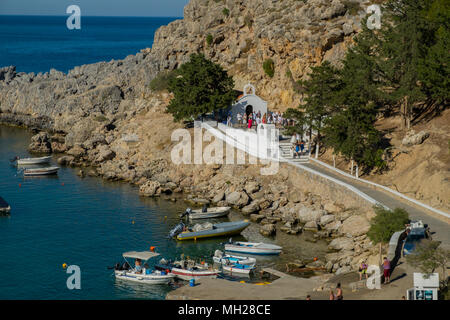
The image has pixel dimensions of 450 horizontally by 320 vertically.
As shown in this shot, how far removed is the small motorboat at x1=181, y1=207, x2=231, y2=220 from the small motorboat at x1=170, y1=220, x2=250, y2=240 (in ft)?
11.0

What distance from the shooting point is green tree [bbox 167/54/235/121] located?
80062 mm

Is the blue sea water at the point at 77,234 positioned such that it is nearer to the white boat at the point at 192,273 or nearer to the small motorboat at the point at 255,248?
the white boat at the point at 192,273

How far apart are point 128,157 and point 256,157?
19.7 m

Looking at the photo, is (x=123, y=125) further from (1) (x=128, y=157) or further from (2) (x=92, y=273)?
(2) (x=92, y=273)

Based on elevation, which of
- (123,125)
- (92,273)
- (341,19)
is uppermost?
(341,19)

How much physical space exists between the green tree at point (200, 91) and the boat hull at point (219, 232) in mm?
23713

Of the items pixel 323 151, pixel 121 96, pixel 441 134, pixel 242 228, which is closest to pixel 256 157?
pixel 323 151

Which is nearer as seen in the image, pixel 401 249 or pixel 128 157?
pixel 401 249

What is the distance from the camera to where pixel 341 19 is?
279 ft

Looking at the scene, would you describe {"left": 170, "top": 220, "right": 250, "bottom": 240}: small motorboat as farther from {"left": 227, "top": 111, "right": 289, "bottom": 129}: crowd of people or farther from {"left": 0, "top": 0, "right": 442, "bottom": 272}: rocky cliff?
{"left": 227, "top": 111, "right": 289, "bottom": 129}: crowd of people

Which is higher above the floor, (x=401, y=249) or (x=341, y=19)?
(x=341, y=19)

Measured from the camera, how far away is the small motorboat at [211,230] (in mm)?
58125

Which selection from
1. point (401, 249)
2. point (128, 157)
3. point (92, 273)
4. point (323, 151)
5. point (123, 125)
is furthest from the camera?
point (123, 125)

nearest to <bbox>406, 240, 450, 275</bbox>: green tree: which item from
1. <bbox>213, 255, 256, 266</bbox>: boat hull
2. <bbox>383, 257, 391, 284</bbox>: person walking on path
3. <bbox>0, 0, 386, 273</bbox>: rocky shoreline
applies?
<bbox>383, 257, 391, 284</bbox>: person walking on path
